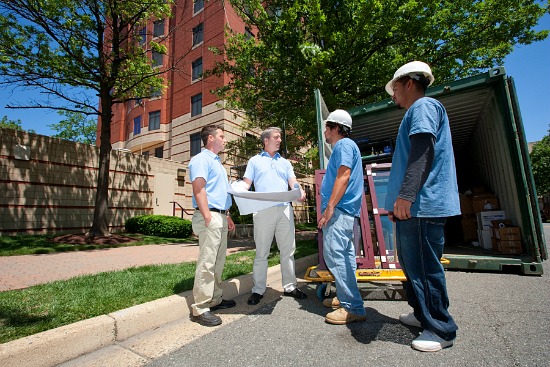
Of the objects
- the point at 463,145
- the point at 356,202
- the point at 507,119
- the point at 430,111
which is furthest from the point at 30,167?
the point at 463,145

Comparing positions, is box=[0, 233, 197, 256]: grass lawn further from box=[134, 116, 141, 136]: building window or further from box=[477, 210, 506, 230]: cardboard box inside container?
box=[134, 116, 141, 136]: building window

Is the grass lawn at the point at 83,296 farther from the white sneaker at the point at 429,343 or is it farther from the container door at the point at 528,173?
the container door at the point at 528,173

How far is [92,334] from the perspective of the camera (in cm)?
247

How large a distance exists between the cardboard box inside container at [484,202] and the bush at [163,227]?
10.8 meters

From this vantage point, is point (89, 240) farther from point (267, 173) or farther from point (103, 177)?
point (267, 173)

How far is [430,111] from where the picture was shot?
2289 mm

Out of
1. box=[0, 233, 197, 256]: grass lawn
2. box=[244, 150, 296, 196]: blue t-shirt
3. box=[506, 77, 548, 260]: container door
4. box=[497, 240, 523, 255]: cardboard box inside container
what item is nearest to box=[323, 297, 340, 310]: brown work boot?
box=[244, 150, 296, 196]: blue t-shirt

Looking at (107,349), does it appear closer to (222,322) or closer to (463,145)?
(222,322)

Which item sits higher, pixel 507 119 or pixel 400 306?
pixel 507 119

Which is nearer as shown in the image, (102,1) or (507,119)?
(507,119)

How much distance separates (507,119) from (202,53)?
67.8 feet

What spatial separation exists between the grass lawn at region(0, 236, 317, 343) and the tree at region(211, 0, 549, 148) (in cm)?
673

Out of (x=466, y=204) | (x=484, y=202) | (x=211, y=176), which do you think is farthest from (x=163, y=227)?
(x=484, y=202)

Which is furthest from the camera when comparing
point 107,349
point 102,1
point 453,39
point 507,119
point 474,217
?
point 102,1
